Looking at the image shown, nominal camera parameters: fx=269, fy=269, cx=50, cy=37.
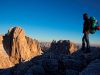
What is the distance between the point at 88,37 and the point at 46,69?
5.68m

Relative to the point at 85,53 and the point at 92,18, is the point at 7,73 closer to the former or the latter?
the point at 85,53

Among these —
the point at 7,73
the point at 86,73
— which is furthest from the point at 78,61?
the point at 7,73

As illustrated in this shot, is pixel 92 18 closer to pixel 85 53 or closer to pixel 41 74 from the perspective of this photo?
pixel 85 53

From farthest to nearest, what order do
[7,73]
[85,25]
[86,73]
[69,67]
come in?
[7,73]
[85,25]
[69,67]
[86,73]

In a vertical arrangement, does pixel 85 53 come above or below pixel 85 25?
below

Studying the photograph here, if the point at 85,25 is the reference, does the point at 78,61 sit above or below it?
below

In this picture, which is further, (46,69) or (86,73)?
(46,69)

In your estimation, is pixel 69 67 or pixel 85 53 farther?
pixel 85 53

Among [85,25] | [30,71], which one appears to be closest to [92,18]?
[85,25]

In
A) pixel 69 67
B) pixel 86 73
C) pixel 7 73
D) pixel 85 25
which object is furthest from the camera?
pixel 7 73

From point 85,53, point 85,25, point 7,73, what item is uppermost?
point 85,25

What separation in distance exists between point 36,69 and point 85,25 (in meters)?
6.93

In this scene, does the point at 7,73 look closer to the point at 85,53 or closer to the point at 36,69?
the point at 36,69

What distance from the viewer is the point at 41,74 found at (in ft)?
88.8
